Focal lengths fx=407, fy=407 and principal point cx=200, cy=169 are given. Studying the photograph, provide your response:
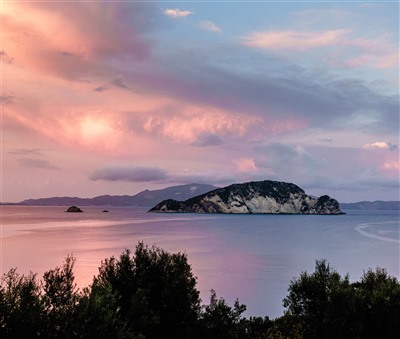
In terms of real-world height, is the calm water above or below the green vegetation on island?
below

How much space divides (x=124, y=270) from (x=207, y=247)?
401ft

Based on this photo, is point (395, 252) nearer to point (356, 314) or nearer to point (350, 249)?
point (350, 249)

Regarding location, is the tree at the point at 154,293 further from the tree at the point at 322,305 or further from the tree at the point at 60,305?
the tree at the point at 322,305

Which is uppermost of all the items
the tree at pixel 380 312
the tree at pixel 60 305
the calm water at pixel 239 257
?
the tree at pixel 60 305

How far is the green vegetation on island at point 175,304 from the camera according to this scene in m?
33.0

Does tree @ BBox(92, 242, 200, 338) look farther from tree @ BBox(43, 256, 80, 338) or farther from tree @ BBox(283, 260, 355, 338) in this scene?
tree @ BBox(283, 260, 355, 338)

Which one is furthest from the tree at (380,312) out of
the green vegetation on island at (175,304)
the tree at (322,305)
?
the tree at (322,305)

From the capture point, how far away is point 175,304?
4269cm

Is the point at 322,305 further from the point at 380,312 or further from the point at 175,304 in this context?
the point at 175,304

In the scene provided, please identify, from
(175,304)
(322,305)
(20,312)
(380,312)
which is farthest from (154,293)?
(380,312)

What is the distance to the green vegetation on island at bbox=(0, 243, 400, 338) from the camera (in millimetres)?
Result: 33031

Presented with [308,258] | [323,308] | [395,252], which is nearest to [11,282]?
[323,308]

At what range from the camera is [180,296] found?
43.2m

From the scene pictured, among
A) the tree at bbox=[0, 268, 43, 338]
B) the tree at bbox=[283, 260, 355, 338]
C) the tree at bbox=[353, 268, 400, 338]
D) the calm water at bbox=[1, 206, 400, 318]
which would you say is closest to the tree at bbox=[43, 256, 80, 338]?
the tree at bbox=[0, 268, 43, 338]
